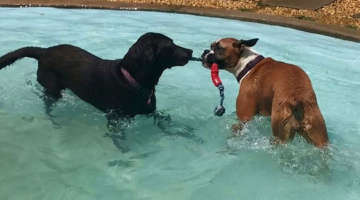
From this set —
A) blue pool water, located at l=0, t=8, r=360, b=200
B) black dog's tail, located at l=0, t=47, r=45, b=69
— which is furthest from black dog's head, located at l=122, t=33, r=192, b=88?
black dog's tail, located at l=0, t=47, r=45, b=69

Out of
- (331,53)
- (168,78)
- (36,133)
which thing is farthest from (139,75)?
(331,53)

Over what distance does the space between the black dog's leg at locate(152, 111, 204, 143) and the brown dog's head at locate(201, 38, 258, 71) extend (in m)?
0.85

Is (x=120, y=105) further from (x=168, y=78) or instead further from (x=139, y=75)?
Result: (x=168, y=78)

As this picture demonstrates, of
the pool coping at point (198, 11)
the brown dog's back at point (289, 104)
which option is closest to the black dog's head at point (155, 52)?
the brown dog's back at point (289, 104)

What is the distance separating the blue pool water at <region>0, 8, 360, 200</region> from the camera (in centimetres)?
484

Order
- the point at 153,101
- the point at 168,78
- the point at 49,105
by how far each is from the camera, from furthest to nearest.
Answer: the point at 168,78 < the point at 49,105 < the point at 153,101

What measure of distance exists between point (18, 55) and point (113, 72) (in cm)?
132

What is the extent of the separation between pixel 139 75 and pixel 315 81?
12.2 feet

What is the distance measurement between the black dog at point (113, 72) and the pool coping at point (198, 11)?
5.21 meters

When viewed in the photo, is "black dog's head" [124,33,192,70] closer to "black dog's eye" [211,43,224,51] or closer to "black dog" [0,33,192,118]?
"black dog" [0,33,192,118]

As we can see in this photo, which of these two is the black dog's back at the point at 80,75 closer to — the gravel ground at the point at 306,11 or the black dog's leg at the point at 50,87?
the black dog's leg at the point at 50,87

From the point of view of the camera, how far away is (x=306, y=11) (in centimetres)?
1073

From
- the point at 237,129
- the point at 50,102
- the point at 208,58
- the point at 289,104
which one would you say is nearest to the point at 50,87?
the point at 50,102

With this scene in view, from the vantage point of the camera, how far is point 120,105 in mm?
5488
